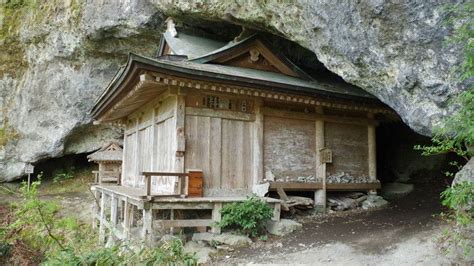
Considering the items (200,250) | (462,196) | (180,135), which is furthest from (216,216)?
(462,196)

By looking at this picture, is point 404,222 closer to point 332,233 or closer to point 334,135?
point 332,233

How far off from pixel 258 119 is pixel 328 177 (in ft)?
8.66

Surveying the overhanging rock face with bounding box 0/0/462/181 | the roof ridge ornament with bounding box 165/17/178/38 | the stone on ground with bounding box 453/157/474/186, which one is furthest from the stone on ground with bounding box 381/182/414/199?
the roof ridge ornament with bounding box 165/17/178/38

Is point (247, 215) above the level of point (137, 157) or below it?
below

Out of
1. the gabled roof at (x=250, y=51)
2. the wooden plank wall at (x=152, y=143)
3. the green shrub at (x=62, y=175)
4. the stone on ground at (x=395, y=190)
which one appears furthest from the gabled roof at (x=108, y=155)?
the stone on ground at (x=395, y=190)

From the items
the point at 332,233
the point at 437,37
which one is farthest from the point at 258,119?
the point at 437,37

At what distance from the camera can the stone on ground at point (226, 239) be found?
25.0 ft

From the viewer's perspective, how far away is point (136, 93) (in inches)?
360

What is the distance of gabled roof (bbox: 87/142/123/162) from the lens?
15945mm

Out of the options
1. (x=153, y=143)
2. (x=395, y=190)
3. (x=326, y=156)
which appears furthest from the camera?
(x=395, y=190)

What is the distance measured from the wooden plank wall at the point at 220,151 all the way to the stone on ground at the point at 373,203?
3548mm

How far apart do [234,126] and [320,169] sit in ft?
9.01

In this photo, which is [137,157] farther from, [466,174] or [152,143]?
[466,174]

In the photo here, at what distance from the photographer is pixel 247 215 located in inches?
310
